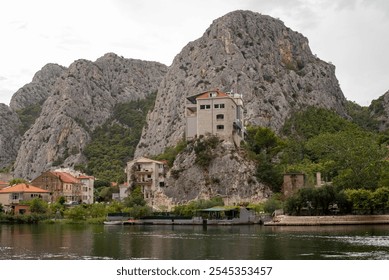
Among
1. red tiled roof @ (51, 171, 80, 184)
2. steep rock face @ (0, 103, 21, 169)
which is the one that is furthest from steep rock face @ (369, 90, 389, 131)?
steep rock face @ (0, 103, 21, 169)

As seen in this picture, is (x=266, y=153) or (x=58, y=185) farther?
(x=58, y=185)

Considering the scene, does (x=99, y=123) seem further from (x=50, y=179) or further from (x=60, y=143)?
(x=50, y=179)

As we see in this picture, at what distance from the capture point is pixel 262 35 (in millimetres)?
154625

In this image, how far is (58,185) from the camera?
10500 cm

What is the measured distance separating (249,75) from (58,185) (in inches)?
2301

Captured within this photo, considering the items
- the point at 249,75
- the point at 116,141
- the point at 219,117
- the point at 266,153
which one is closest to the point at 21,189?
the point at 219,117

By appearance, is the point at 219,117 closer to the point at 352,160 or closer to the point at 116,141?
the point at 352,160

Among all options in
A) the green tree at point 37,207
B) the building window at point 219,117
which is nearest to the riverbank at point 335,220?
the building window at point 219,117

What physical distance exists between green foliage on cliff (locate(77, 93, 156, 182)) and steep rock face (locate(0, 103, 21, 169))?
116 feet

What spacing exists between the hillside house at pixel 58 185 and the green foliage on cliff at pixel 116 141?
52.0 feet

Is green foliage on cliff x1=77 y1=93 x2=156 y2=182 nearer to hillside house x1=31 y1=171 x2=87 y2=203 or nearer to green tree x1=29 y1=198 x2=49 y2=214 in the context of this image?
hillside house x1=31 y1=171 x2=87 y2=203

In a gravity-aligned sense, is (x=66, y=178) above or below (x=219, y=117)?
below

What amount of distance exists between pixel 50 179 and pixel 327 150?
2032 inches

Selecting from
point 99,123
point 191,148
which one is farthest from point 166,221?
point 99,123
